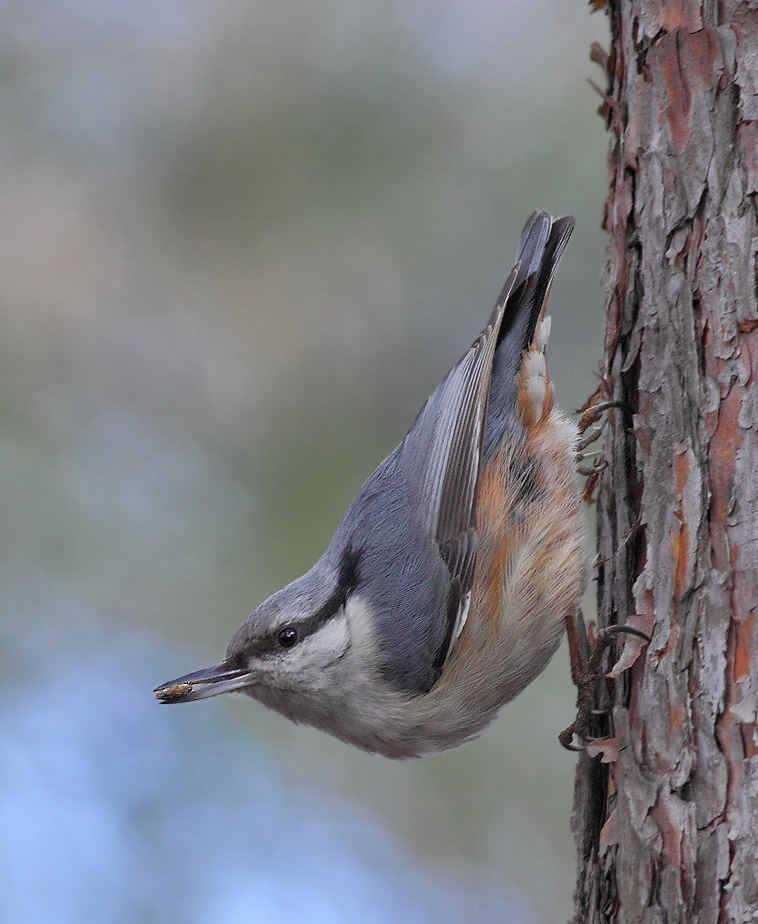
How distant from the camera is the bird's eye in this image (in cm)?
265

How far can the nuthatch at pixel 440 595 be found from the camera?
8.57 feet

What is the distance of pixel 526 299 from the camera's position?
2969 mm

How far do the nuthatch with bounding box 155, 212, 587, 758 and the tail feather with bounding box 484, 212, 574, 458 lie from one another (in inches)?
1.6

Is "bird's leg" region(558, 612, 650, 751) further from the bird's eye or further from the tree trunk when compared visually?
the bird's eye

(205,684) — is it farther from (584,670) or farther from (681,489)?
(681,489)

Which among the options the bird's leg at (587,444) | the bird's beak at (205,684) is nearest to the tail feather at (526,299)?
the bird's leg at (587,444)

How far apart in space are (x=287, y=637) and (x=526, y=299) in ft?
3.86

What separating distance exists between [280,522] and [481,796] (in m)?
1.40

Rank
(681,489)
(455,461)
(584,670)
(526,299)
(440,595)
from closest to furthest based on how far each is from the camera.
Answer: (681,489) → (584,670) → (440,595) → (455,461) → (526,299)

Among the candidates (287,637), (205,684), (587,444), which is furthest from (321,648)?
(587,444)

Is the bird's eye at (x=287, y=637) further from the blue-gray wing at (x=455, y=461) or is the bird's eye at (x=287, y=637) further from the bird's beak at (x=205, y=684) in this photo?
the blue-gray wing at (x=455, y=461)

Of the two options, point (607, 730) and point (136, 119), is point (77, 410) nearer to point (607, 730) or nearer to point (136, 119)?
point (136, 119)

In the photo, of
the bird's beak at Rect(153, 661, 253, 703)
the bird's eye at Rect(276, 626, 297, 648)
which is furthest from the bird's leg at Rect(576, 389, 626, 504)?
the bird's beak at Rect(153, 661, 253, 703)

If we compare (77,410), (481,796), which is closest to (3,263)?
(77,410)
